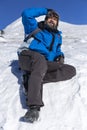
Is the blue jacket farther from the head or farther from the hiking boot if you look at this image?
the hiking boot

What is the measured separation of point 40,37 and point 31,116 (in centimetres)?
197

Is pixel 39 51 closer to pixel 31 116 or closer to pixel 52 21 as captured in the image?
pixel 52 21

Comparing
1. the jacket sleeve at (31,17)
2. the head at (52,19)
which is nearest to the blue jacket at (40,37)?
the jacket sleeve at (31,17)

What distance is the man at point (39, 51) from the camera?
18.4 ft

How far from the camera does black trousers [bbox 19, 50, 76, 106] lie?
543 cm

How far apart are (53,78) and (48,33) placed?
965mm

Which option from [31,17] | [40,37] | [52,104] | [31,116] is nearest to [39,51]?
[40,37]

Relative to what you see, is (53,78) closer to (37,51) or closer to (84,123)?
(37,51)

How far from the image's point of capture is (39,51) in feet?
21.2

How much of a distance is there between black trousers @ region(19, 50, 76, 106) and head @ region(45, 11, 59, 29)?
0.81m

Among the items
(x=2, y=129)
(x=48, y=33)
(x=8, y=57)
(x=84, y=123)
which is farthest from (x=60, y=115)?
(x=8, y=57)

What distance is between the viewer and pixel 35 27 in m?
6.77

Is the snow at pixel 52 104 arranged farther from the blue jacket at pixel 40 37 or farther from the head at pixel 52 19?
the head at pixel 52 19

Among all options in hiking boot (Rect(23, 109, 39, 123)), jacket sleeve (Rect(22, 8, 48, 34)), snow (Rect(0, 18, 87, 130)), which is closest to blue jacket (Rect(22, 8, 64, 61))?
jacket sleeve (Rect(22, 8, 48, 34))
